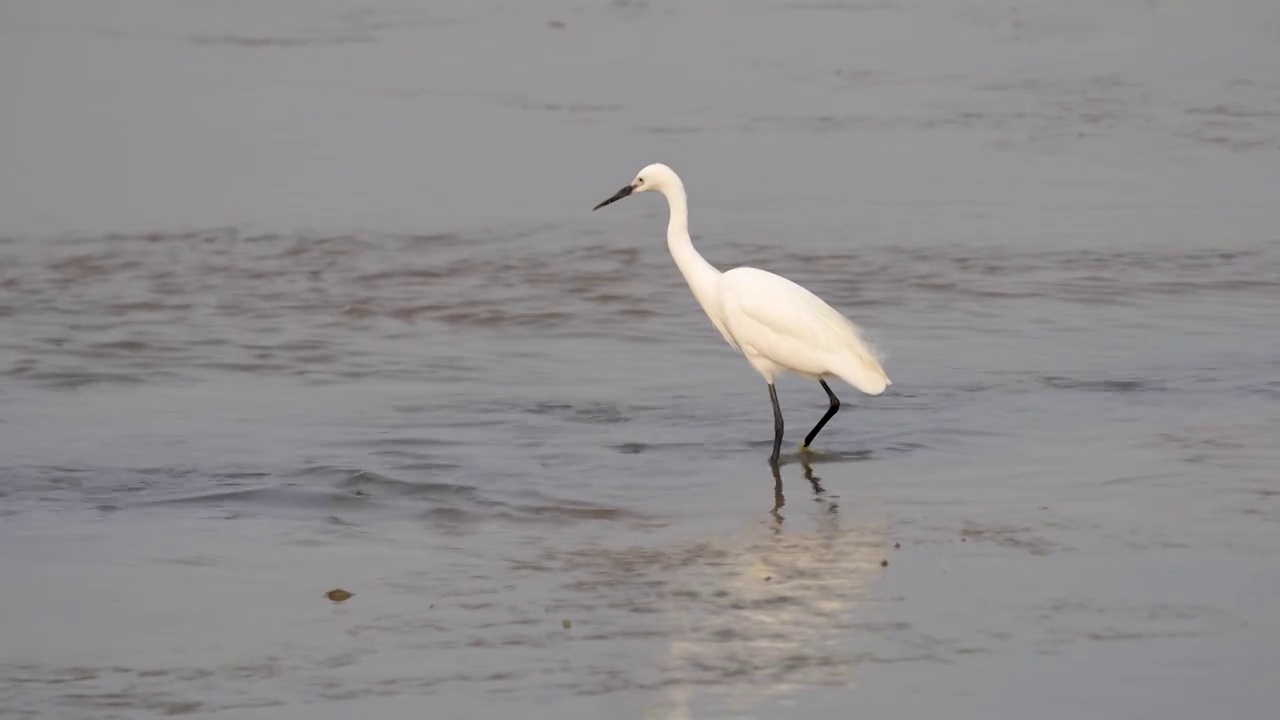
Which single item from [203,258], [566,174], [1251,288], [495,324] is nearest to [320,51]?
[566,174]

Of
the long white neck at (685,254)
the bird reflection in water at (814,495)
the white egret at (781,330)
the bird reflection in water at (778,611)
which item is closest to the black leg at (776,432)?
the white egret at (781,330)

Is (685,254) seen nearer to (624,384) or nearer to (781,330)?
(624,384)

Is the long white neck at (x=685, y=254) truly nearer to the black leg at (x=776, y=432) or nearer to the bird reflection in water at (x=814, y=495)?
the black leg at (x=776, y=432)

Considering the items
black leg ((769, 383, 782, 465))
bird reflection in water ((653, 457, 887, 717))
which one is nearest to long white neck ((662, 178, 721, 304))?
black leg ((769, 383, 782, 465))

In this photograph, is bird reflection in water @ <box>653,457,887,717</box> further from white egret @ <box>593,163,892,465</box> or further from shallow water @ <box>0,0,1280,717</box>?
white egret @ <box>593,163,892,465</box>

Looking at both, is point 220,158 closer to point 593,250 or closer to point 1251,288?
point 593,250

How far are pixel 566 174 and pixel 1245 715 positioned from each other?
11282mm

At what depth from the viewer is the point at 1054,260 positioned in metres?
13.2

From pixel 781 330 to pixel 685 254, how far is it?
862 mm

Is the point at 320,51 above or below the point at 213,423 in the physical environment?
above

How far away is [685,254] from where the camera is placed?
10086 millimetres

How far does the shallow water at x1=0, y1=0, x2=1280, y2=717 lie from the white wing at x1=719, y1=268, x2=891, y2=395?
1.14 ft

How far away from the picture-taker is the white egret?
933cm

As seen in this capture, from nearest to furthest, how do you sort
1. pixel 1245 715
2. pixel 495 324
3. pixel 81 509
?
pixel 1245 715 → pixel 81 509 → pixel 495 324
